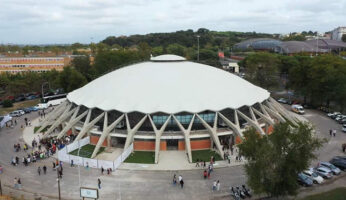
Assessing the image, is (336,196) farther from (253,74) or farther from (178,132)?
(253,74)

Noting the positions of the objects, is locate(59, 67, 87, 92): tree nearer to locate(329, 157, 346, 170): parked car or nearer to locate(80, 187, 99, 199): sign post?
locate(80, 187, 99, 199): sign post

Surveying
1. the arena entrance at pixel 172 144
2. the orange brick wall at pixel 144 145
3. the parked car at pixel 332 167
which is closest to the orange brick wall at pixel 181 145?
the arena entrance at pixel 172 144

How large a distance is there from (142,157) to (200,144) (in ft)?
28.0

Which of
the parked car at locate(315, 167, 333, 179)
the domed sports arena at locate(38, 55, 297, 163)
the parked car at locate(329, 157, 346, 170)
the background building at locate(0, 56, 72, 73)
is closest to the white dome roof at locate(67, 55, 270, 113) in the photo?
the domed sports arena at locate(38, 55, 297, 163)

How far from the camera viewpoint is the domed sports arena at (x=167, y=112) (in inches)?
1510

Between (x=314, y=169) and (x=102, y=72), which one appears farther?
(x=102, y=72)

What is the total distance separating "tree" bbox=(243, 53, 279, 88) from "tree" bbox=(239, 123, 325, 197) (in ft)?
181

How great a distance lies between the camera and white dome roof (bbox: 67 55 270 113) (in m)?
39.7

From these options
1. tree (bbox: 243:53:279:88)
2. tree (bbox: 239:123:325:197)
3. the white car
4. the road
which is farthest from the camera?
tree (bbox: 243:53:279:88)

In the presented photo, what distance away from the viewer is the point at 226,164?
34531mm

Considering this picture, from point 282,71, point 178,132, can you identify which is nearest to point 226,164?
point 178,132

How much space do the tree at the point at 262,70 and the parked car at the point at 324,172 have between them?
4673cm

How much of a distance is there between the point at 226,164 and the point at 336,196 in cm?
1214

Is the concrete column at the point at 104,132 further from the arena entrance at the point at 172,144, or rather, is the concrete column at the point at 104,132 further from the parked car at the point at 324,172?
the parked car at the point at 324,172
